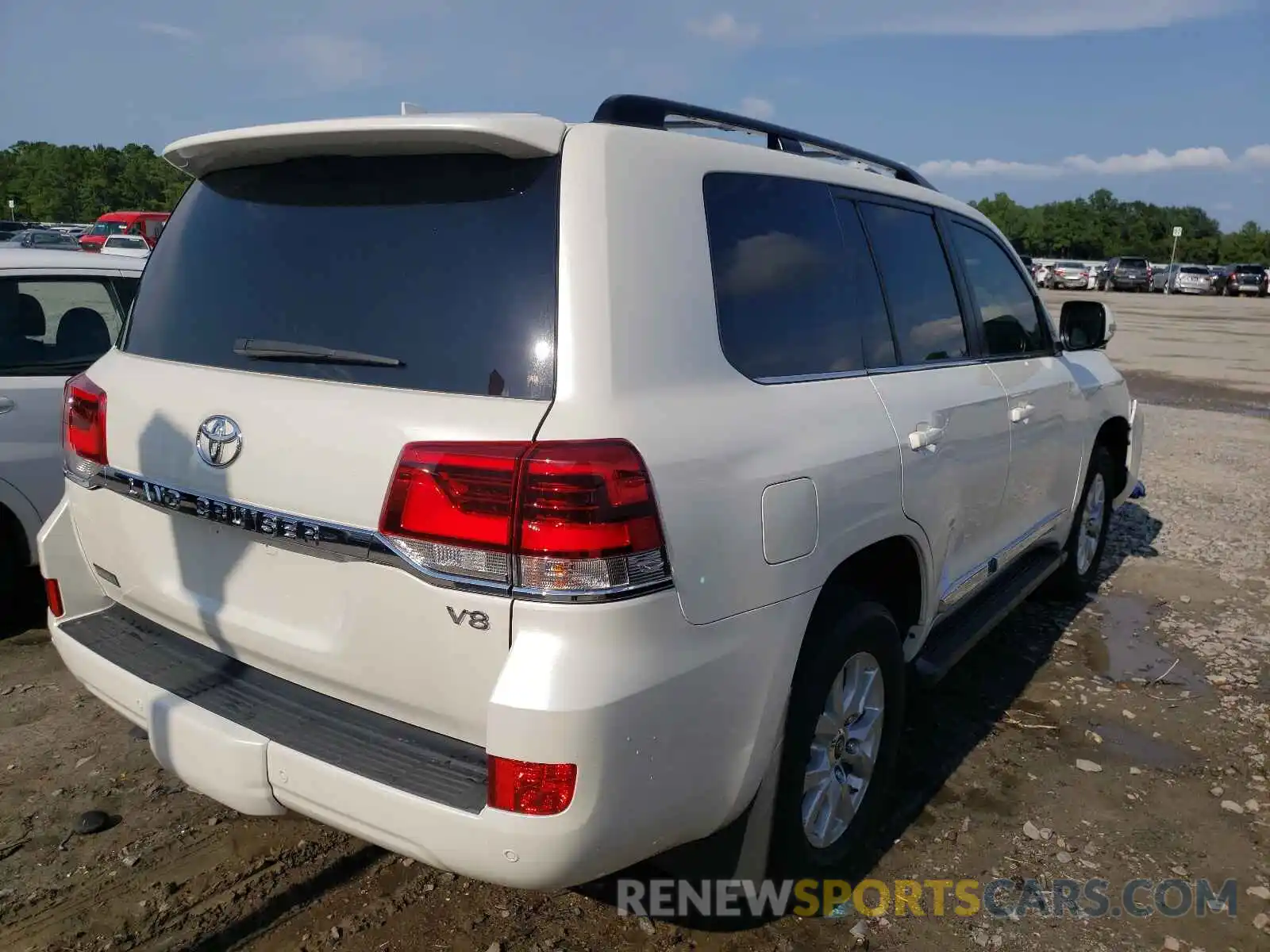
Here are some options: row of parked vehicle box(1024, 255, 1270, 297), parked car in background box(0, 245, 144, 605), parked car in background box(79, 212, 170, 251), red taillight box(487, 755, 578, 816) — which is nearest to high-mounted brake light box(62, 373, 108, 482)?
red taillight box(487, 755, 578, 816)

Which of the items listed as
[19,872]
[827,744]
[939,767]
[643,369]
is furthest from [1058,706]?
[19,872]

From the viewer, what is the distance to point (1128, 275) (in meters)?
45.3

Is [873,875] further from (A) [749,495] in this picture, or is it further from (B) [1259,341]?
(B) [1259,341]

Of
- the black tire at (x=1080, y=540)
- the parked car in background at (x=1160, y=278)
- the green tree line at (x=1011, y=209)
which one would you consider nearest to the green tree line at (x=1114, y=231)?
the green tree line at (x=1011, y=209)

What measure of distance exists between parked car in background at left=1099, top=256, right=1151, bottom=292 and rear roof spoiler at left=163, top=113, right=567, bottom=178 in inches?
1956

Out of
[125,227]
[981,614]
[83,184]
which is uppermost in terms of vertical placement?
[83,184]

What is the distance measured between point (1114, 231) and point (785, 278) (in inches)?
3577

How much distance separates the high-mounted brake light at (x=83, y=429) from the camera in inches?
102

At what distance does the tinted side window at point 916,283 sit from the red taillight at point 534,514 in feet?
4.99

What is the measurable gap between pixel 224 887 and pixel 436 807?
118 centimetres

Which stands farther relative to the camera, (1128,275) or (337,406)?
(1128,275)

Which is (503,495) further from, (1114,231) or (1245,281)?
(1114,231)

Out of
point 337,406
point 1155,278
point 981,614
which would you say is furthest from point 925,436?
point 1155,278

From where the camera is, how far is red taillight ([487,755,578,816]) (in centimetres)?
186
